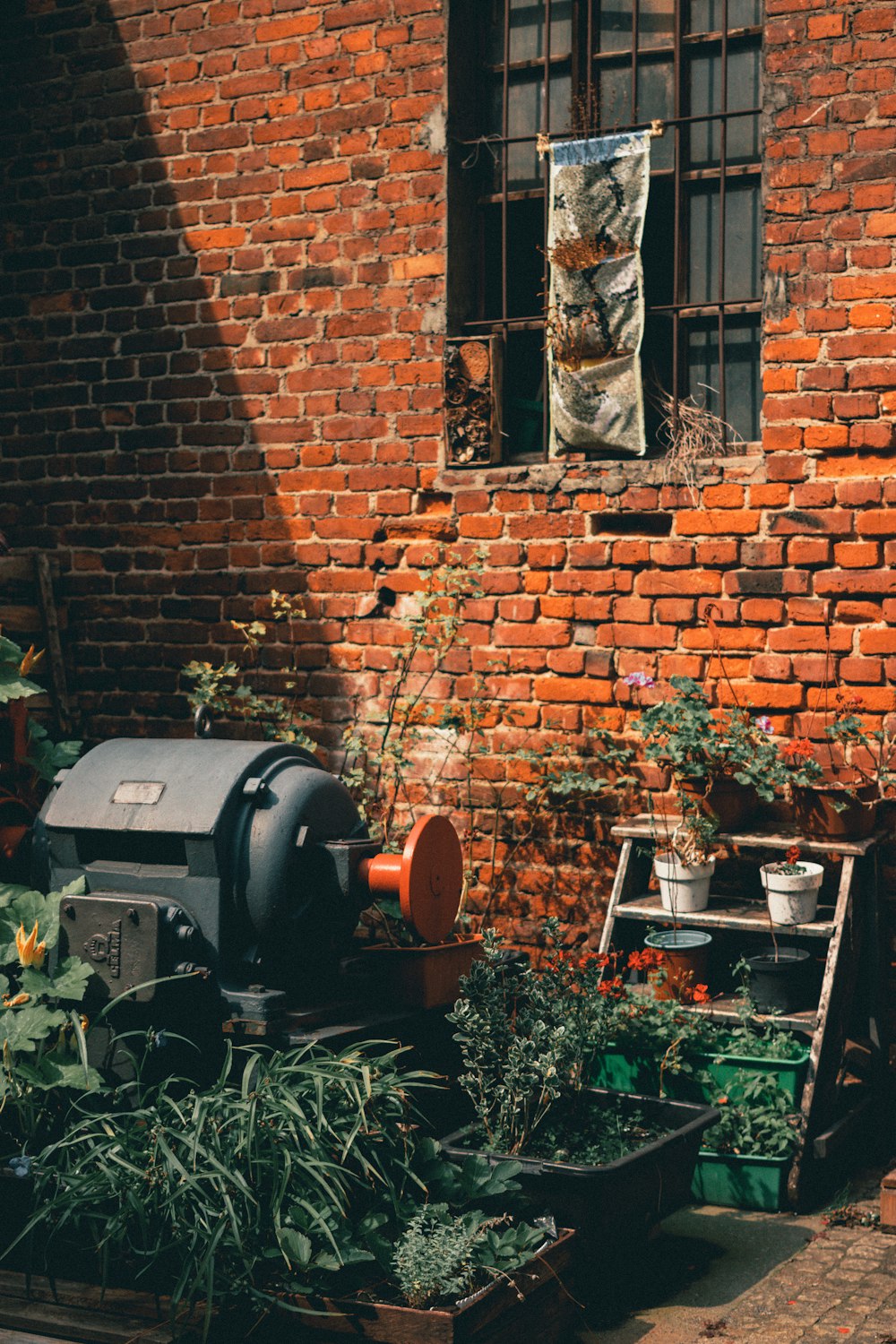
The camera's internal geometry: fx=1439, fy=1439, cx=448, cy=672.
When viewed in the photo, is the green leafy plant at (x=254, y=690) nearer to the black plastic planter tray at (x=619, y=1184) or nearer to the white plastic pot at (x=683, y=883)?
the white plastic pot at (x=683, y=883)

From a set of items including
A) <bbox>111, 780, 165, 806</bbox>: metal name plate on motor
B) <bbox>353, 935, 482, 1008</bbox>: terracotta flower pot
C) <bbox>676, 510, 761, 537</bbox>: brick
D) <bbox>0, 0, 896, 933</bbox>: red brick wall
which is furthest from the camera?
<bbox>676, 510, 761, 537</bbox>: brick

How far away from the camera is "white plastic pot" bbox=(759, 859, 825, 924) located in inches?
179

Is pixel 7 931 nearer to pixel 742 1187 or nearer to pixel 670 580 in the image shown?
pixel 742 1187

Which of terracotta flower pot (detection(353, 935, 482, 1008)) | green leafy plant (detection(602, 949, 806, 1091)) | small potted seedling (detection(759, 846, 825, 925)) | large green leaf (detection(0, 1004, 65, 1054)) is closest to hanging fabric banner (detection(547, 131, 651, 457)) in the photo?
small potted seedling (detection(759, 846, 825, 925))

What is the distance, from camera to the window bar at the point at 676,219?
5.23m

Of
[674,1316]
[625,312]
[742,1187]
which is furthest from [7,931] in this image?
[625,312]

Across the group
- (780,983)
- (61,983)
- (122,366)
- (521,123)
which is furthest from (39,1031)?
(521,123)

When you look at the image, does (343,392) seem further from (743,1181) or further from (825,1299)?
(825,1299)

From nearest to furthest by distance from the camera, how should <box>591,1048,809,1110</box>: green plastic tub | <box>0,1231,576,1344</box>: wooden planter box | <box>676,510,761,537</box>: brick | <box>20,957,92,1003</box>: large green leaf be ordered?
<box>0,1231,576,1344</box>: wooden planter box, <box>20,957,92,1003</box>: large green leaf, <box>591,1048,809,1110</box>: green plastic tub, <box>676,510,761,537</box>: brick

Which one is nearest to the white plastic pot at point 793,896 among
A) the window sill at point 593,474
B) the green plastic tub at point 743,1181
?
the green plastic tub at point 743,1181

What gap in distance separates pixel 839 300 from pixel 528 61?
1.66 meters

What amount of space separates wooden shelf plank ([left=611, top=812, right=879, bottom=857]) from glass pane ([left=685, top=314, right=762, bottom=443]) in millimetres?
1417

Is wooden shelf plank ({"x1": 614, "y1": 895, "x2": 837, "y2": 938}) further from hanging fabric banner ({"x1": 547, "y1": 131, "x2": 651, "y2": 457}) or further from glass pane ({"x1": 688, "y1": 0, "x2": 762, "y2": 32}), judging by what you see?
glass pane ({"x1": 688, "y1": 0, "x2": 762, "y2": 32})

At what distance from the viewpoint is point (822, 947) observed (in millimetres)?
4902
